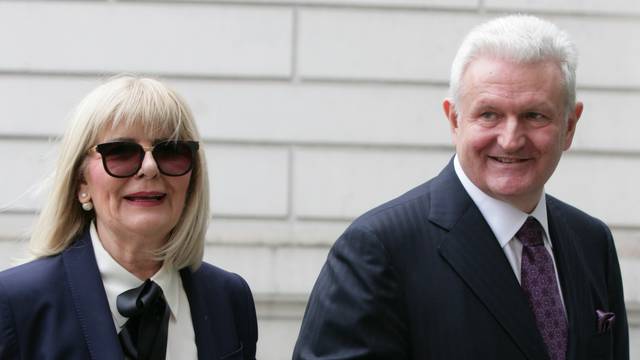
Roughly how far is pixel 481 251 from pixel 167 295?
3.09 feet

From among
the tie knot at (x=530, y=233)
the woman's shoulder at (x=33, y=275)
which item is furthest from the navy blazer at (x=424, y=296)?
the woman's shoulder at (x=33, y=275)

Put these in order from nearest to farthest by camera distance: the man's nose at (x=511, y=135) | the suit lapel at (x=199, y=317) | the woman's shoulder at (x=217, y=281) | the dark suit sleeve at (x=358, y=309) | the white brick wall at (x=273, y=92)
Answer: the dark suit sleeve at (x=358, y=309) < the man's nose at (x=511, y=135) < the suit lapel at (x=199, y=317) < the woman's shoulder at (x=217, y=281) < the white brick wall at (x=273, y=92)

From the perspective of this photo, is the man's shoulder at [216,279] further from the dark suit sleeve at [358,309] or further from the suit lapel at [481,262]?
the suit lapel at [481,262]

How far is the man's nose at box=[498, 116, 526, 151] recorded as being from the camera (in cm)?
305

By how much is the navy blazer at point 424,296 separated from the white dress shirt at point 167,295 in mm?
454

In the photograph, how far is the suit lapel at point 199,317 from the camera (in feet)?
11.2

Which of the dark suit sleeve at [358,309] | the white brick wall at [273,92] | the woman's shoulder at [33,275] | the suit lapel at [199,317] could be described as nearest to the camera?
the dark suit sleeve at [358,309]

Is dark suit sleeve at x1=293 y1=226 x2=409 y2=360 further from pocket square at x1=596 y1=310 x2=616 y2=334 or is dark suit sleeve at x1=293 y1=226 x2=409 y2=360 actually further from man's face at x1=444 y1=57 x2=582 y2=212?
A: pocket square at x1=596 y1=310 x2=616 y2=334

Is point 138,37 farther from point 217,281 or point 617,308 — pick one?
point 617,308

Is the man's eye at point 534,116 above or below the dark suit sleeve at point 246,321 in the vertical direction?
above

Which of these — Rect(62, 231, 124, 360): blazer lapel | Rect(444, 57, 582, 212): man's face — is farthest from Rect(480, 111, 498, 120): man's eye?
Rect(62, 231, 124, 360): blazer lapel

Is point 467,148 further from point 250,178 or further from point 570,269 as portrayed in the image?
point 250,178

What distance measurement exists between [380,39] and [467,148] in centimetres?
514

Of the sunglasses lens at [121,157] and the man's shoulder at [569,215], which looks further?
the man's shoulder at [569,215]
